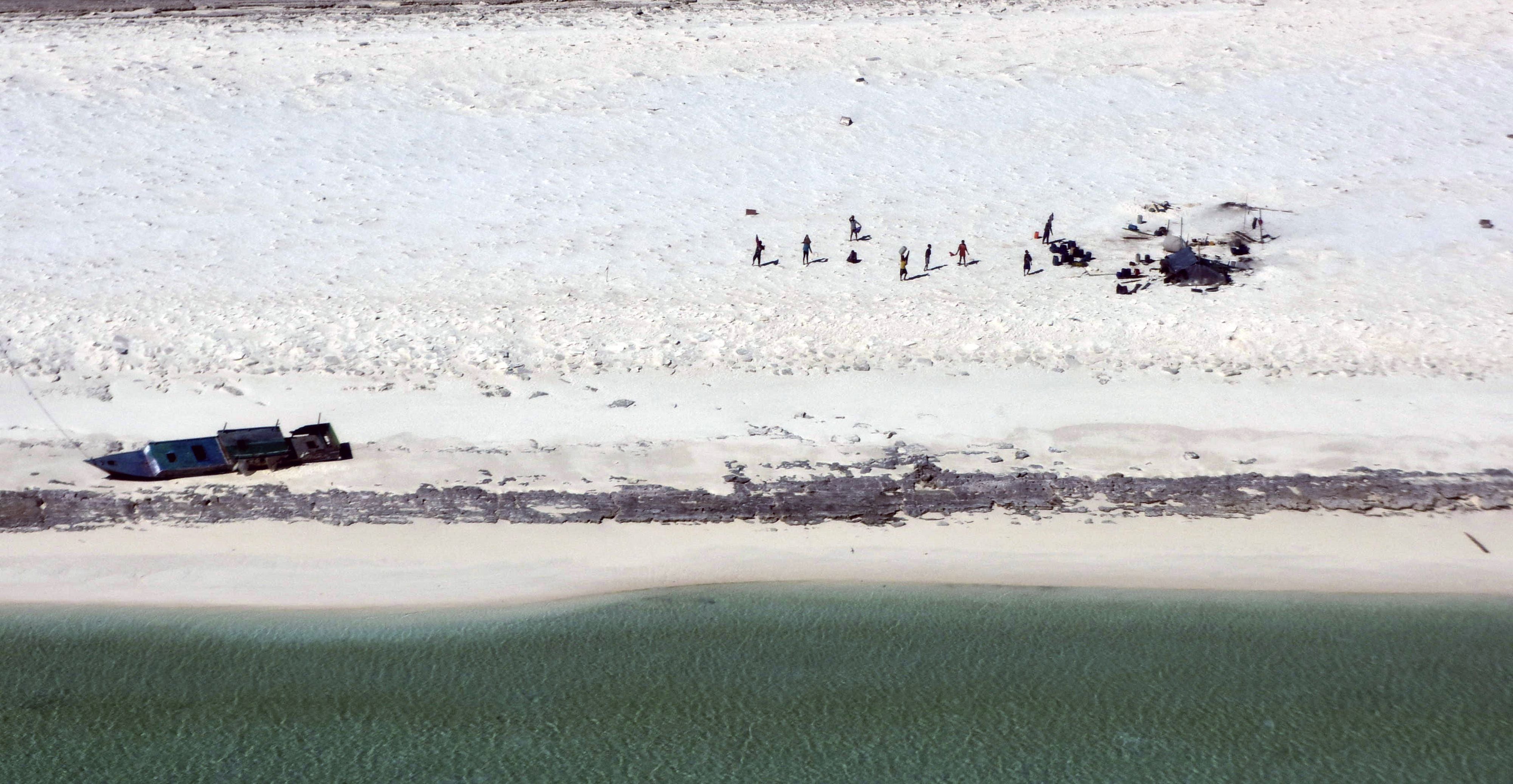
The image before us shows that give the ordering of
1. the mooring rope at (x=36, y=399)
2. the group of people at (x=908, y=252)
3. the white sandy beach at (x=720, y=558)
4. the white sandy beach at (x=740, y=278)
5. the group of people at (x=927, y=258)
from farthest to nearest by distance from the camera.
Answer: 1. the group of people at (x=908, y=252)
2. the group of people at (x=927, y=258)
3. the mooring rope at (x=36, y=399)
4. the white sandy beach at (x=740, y=278)
5. the white sandy beach at (x=720, y=558)

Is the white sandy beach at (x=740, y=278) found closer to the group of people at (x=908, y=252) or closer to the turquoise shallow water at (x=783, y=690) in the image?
the group of people at (x=908, y=252)

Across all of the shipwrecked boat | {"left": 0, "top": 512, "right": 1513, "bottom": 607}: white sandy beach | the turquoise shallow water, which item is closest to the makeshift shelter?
{"left": 0, "top": 512, "right": 1513, "bottom": 607}: white sandy beach

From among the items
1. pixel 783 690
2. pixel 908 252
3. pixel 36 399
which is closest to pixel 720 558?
pixel 783 690

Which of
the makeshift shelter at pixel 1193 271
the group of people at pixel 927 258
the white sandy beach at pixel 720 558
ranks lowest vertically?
the white sandy beach at pixel 720 558

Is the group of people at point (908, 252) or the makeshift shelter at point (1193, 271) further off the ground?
the group of people at point (908, 252)

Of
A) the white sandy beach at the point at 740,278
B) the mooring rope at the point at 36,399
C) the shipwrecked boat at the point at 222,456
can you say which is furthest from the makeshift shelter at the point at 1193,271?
the mooring rope at the point at 36,399

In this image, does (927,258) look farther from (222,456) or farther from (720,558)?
(222,456)
